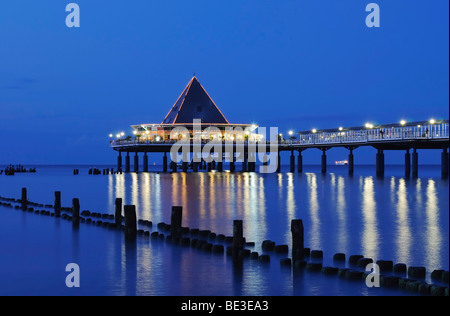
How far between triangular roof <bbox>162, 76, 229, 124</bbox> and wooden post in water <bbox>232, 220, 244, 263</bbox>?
3832 inches

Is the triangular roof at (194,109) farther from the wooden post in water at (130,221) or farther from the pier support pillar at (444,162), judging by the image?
the wooden post in water at (130,221)

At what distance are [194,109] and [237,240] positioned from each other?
332 feet

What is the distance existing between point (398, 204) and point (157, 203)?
17478 mm

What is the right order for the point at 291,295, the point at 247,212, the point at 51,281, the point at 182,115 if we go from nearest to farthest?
the point at 291,295 → the point at 51,281 → the point at 247,212 → the point at 182,115

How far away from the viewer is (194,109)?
120562mm

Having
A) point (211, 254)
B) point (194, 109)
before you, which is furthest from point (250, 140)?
point (211, 254)

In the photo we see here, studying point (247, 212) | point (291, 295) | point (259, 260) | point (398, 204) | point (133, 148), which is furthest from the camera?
point (133, 148)

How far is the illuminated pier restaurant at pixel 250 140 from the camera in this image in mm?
73062

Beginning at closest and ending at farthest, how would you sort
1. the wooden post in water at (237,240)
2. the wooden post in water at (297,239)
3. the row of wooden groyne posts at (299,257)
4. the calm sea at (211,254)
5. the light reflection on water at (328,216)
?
the row of wooden groyne posts at (299,257)
the calm sea at (211,254)
the wooden post in water at (297,239)
the wooden post in water at (237,240)
the light reflection on water at (328,216)

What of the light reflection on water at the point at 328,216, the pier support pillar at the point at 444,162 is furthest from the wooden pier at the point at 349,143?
the light reflection on water at the point at 328,216

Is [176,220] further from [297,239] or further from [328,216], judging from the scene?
[328,216]
